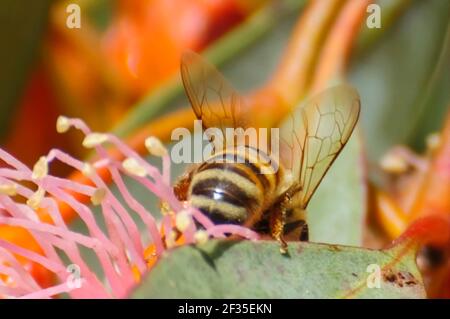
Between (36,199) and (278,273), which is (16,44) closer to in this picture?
(36,199)

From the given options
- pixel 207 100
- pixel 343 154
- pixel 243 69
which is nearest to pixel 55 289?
pixel 207 100

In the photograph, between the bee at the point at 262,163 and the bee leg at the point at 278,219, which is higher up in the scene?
the bee at the point at 262,163

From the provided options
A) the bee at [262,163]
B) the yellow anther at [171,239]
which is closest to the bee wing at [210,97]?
the bee at [262,163]

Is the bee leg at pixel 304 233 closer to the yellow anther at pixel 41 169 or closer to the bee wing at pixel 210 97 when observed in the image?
the bee wing at pixel 210 97

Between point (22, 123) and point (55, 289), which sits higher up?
point (22, 123)

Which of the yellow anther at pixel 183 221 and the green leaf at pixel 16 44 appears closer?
the yellow anther at pixel 183 221

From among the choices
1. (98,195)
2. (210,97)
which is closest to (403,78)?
(210,97)

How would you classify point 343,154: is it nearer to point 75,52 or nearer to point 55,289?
point 55,289
